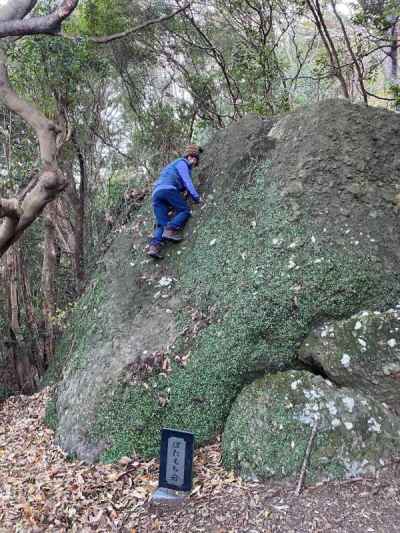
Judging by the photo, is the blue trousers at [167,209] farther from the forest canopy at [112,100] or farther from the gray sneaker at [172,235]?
the forest canopy at [112,100]

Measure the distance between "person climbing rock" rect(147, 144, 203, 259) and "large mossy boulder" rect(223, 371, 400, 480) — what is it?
2788 mm

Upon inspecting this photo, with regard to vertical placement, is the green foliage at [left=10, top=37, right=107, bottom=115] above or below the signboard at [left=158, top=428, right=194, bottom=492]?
above

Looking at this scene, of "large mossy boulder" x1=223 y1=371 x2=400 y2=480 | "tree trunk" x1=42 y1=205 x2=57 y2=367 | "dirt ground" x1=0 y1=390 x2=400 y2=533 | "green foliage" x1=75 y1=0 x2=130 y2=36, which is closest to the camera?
"dirt ground" x1=0 y1=390 x2=400 y2=533

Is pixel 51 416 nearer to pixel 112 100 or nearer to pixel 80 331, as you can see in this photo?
pixel 80 331

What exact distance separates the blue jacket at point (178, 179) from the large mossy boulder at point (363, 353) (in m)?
2.72

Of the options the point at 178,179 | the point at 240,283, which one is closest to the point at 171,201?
the point at 178,179

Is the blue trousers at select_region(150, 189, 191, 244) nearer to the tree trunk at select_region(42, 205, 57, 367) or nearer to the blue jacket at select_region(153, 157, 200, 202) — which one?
the blue jacket at select_region(153, 157, 200, 202)

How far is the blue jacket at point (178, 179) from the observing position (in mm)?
5957

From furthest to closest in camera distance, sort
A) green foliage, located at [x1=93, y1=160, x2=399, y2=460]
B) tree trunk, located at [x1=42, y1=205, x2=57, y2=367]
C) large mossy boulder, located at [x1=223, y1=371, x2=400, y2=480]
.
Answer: tree trunk, located at [x1=42, y1=205, x2=57, y2=367], green foliage, located at [x1=93, y1=160, x2=399, y2=460], large mossy boulder, located at [x1=223, y1=371, x2=400, y2=480]

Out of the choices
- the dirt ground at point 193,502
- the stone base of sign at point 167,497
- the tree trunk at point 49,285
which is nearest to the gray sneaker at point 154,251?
the dirt ground at point 193,502

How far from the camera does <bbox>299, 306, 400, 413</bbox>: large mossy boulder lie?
13.5ft

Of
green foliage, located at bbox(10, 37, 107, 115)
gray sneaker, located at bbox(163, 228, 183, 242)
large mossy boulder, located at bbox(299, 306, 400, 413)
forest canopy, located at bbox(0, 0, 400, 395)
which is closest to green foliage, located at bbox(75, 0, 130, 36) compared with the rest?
forest canopy, located at bbox(0, 0, 400, 395)

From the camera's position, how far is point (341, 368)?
421 cm

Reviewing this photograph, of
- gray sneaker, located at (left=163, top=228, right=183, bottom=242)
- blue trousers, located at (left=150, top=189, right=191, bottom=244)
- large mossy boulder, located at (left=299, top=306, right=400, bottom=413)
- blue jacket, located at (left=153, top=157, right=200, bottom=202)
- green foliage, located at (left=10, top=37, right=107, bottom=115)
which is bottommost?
large mossy boulder, located at (left=299, top=306, right=400, bottom=413)
